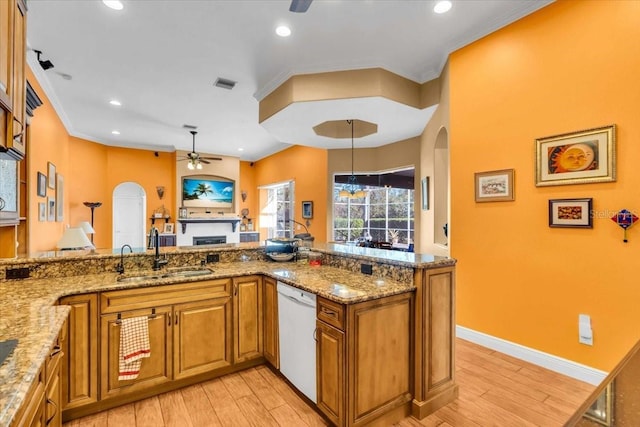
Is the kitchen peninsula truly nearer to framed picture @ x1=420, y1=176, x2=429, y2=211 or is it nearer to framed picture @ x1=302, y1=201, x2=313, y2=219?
framed picture @ x1=420, y1=176, x2=429, y2=211

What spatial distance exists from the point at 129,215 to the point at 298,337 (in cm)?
719

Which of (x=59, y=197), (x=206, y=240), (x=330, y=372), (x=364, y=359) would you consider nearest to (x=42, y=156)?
(x=59, y=197)

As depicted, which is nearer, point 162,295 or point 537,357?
point 162,295

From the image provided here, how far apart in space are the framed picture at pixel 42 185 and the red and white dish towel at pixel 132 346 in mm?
3216

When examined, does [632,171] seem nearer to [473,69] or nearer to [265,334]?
[473,69]

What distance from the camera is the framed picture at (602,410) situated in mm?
605

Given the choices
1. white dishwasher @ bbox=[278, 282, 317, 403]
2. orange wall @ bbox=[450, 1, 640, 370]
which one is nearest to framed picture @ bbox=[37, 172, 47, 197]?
white dishwasher @ bbox=[278, 282, 317, 403]

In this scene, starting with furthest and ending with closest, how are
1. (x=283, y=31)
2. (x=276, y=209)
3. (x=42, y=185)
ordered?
(x=276, y=209) < (x=42, y=185) < (x=283, y=31)

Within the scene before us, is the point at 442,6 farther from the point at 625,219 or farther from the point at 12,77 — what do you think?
the point at 12,77

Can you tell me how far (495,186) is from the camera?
116 inches

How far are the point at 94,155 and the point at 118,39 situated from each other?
5.04 metres

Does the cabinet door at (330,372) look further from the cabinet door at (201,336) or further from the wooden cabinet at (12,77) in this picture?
the wooden cabinet at (12,77)

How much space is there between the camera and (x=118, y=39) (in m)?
3.12

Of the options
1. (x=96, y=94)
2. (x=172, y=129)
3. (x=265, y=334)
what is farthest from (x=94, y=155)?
(x=265, y=334)
